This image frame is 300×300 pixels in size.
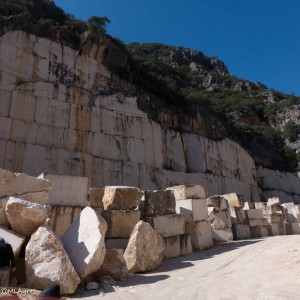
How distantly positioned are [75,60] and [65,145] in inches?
220

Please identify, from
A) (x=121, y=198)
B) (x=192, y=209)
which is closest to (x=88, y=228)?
(x=121, y=198)

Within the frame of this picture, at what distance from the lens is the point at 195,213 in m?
9.66

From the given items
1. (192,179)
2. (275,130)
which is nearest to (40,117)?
(192,179)

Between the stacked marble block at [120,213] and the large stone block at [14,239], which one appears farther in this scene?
the stacked marble block at [120,213]

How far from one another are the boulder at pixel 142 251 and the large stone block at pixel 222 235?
5.28 m

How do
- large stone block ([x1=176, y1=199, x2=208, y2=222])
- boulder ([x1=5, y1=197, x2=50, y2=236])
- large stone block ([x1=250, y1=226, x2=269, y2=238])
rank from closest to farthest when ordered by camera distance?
boulder ([x1=5, y1=197, x2=50, y2=236]), large stone block ([x1=176, y1=199, x2=208, y2=222]), large stone block ([x1=250, y1=226, x2=269, y2=238])

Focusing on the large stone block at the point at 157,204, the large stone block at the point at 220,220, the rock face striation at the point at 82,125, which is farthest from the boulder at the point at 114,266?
the rock face striation at the point at 82,125

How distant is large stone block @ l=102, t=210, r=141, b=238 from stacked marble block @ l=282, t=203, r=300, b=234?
35.9 ft

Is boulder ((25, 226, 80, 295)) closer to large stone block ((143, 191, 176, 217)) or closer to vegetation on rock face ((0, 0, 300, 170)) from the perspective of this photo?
large stone block ((143, 191, 176, 217))

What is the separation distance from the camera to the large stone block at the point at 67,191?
6820 mm

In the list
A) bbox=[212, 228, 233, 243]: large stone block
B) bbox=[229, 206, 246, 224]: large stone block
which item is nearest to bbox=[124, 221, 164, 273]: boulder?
bbox=[212, 228, 233, 243]: large stone block

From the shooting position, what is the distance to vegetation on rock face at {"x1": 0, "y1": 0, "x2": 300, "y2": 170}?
20703 millimetres

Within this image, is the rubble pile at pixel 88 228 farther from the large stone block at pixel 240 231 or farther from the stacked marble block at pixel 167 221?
the large stone block at pixel 240 231

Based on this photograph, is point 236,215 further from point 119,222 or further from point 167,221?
point 119,222
